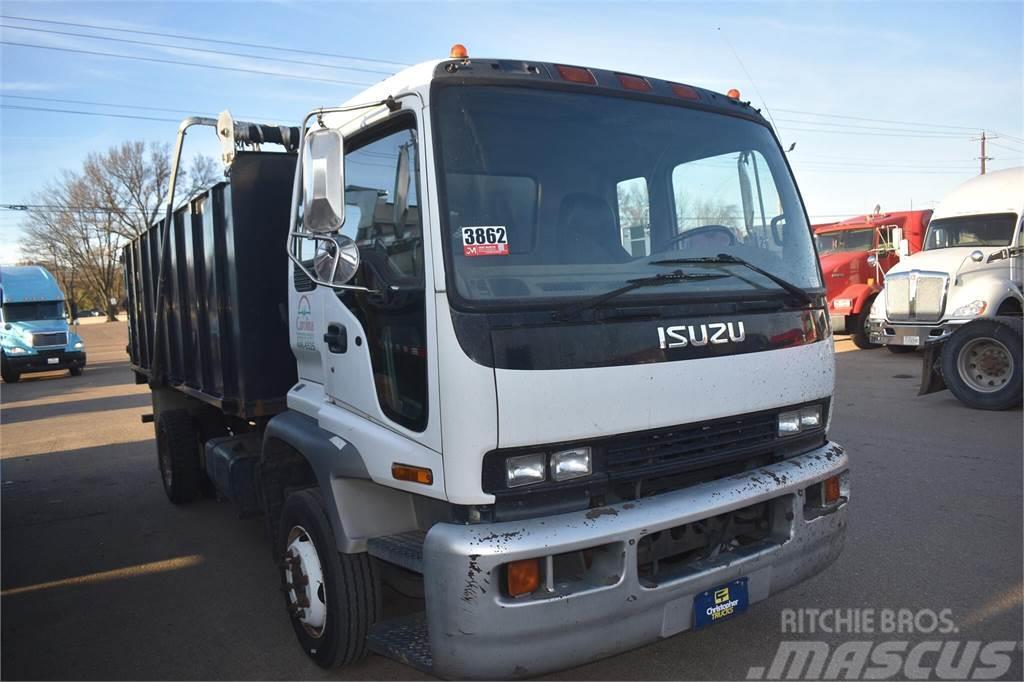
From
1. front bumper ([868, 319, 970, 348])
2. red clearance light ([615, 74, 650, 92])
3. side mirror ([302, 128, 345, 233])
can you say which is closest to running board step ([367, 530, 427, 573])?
side mirror ([302, 128, 345, 233])

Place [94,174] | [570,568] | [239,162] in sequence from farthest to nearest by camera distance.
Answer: [94,174] → [239,162] → [570,568]

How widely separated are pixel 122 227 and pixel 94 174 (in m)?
3.73

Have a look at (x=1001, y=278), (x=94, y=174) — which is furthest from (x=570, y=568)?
(x=94, y=174)

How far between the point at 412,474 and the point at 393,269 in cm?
85

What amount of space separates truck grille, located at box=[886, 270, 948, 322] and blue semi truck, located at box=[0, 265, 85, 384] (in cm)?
2139

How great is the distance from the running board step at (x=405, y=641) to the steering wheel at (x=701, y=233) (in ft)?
6.29

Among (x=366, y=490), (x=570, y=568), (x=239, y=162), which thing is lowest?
(x=570, y=568)

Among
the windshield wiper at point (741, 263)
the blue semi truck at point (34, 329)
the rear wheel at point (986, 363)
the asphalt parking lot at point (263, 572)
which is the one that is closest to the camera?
the windshield wiper at point (741, 263)

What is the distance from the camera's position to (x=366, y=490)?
3.56 m

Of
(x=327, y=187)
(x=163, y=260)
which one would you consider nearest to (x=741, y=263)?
(x=327, y=187)

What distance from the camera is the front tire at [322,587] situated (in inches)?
140

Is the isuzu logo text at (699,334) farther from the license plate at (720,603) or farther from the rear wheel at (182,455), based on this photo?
the rear wheel at (182,455)

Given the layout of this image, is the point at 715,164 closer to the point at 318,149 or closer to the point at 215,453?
the point at 318,149

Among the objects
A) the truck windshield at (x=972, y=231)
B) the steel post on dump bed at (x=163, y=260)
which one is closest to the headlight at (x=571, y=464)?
the steel post on dump bed at (x=163, y=260)
